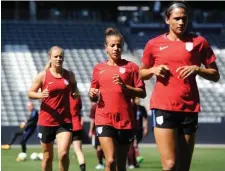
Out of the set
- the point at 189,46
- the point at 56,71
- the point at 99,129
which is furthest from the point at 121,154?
the point at 56,71

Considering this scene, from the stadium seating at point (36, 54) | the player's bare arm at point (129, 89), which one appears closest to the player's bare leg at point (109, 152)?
the player's bare arm at point (129, 89)

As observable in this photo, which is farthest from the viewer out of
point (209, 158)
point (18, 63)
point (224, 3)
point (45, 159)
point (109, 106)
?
point (224, 3)

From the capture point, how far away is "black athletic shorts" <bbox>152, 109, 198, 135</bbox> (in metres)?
8.38

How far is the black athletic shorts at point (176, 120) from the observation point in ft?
27.5

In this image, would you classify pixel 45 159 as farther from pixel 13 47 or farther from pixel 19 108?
pixel 13 47

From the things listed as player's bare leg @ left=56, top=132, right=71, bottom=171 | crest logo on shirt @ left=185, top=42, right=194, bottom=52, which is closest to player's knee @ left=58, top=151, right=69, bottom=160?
player's bare leg @ left=56, top=132, right=71, bottom=171

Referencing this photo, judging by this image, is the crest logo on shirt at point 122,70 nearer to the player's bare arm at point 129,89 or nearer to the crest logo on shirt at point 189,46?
the player's bare arm at point 129,89

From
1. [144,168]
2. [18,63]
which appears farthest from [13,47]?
[144,168]

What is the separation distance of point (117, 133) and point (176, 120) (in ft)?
6.24

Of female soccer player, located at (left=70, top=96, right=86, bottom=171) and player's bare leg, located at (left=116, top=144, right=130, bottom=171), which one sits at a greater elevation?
player's bare leg, located at (left=116, top=144, right=130, bottom=171)

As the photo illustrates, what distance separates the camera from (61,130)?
39.6ft

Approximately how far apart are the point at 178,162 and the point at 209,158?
547 inches

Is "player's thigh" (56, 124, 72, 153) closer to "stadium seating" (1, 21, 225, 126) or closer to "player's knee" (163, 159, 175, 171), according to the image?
"player's knee" (163, 159, 175, 171)

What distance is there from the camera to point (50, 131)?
39.6 feet
